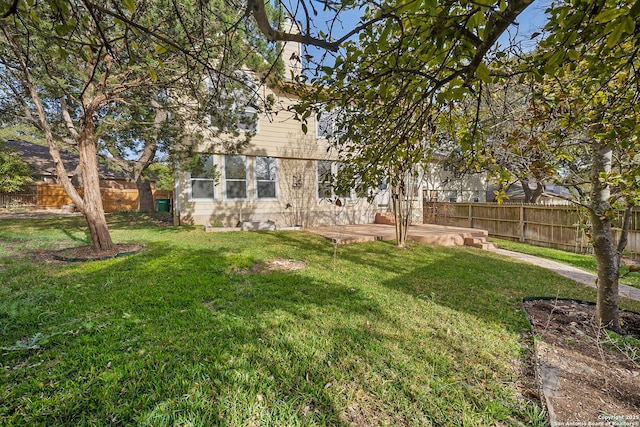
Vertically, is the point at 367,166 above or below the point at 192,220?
above

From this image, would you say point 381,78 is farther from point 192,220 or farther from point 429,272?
point 192,220

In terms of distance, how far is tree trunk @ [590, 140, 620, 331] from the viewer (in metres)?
2.92

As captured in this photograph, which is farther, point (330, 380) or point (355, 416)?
point (330, 380)

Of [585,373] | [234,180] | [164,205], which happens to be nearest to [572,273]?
[585,373]

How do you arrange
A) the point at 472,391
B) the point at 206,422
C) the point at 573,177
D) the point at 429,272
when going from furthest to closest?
the point at 429,272, the point at 573,177, the point at 472,391, the point at 206,422

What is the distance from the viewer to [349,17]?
102 inches

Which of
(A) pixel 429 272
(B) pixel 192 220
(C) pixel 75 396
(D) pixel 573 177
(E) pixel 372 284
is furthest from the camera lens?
(B) pixel 192 220

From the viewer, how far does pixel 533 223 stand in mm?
9961

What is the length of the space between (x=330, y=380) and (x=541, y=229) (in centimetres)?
1075

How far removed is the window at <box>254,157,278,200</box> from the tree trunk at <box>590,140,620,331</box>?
32.1ft

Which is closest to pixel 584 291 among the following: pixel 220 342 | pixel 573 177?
pixel 573 177

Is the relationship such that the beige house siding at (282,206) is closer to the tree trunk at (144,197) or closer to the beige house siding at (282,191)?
the beige house siding at (282,191)

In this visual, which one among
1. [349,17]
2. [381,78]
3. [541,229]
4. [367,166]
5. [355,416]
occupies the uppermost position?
[349,17]

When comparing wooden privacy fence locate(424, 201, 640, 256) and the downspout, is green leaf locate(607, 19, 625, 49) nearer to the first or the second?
wooden privacy fence locate(424, 201, 640, 256)
